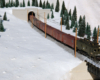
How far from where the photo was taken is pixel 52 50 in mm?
31766

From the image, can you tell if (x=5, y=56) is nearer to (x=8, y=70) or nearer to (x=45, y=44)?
(x=8, y=70)

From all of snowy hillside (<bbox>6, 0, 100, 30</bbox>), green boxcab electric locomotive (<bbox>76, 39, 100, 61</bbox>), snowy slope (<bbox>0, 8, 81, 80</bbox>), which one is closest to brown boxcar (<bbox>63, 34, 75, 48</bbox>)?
snowy slope (<bbox>0, 8, 81, 80</bbox>)

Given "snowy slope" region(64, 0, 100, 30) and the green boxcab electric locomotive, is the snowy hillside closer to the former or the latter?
"snowy slope" region(64, 0, 100, 30)

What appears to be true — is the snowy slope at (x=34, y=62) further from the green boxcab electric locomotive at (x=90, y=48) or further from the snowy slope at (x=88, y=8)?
the snowy slope at (x=88, y=8)

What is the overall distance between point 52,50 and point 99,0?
10294cm

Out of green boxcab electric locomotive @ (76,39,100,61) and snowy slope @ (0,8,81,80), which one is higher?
green boxcab electric locomotive @ (76,39,100,61)

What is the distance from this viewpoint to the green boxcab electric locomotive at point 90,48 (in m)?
24.2

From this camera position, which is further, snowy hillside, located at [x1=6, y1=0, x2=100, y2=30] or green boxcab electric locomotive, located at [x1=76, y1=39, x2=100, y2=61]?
snowy hillside, located at [x1=6, y1=0, x2=100, y2=30]

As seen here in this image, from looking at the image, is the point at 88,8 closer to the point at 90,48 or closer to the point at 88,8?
the point at 88,8

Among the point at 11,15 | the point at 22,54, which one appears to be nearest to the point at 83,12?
the point at 11,15

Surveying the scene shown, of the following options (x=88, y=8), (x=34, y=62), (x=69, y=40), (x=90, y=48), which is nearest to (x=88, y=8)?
(x=88, y=8)

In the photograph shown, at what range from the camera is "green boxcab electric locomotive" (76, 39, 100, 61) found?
79.3 ft

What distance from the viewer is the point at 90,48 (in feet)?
80.6

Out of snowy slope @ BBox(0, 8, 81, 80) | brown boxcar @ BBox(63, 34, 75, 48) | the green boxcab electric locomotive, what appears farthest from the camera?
brown boxcar @ BBox(63, 34, 75, 48)
